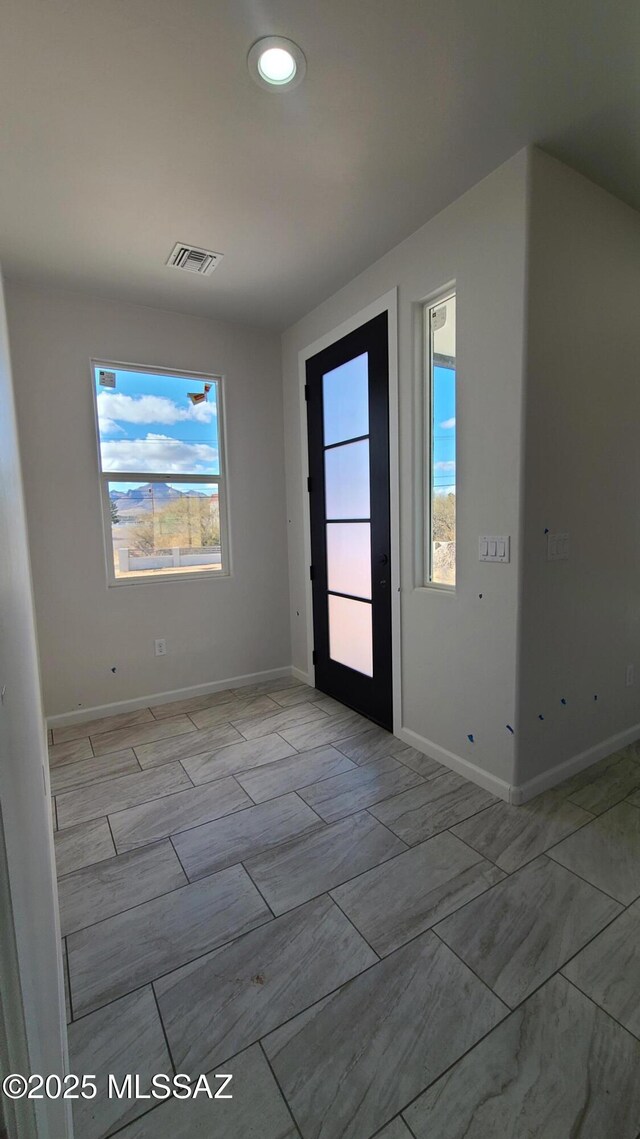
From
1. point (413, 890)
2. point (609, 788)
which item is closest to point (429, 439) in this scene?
point (609, 788)

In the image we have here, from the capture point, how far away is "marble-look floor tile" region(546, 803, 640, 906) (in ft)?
5.51

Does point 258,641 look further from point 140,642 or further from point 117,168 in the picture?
point 117,168

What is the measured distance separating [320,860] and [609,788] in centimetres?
145

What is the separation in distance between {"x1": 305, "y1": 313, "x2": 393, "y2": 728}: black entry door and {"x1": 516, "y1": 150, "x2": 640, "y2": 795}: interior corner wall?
0.90m

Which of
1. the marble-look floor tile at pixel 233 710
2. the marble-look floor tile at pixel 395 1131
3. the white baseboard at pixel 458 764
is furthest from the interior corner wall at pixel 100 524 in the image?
the marble-look floor tile at pixel 395 1131

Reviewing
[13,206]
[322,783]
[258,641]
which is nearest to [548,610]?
[322,783]

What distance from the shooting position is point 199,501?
360 centimetres

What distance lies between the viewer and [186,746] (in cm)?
284

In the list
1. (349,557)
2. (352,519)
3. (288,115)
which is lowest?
(349,557)

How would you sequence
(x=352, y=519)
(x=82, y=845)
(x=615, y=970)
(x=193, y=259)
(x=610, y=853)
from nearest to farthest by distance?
(x=615, y=970) → (x=610, y=853) → (x=82, y=845) → (x=193, y=259) → (x=352, y=519)

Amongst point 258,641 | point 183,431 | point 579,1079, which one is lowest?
point 579,1079

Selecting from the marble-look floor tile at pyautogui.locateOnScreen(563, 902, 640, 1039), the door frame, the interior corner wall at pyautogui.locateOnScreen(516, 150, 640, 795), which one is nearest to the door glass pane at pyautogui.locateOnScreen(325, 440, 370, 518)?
the door frame

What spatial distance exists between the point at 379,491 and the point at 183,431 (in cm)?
164

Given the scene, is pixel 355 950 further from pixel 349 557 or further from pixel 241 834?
pixel 349 557
